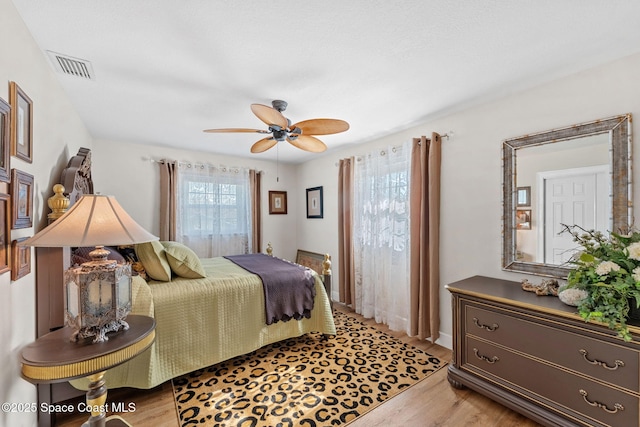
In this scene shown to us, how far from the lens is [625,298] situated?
139 centimetres

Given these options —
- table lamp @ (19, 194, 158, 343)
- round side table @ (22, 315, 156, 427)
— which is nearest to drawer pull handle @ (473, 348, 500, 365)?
round side table @ (22, 315, 156, 427)

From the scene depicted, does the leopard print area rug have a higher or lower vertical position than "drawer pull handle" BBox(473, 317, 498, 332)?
lower

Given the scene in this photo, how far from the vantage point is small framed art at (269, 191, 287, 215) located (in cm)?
487

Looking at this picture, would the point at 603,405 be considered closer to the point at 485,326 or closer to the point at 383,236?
the point at 485,326

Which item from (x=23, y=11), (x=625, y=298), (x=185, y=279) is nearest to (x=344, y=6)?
(x=23, y=11)

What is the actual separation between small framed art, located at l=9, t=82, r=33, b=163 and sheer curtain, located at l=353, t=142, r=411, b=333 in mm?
2985

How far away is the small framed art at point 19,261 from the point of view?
1.20 meters

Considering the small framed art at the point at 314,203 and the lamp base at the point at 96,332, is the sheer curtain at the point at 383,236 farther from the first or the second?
the lamp base at the point at 96,332

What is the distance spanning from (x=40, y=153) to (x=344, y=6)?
6.50ft

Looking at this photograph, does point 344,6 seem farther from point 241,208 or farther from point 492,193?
point 241,208

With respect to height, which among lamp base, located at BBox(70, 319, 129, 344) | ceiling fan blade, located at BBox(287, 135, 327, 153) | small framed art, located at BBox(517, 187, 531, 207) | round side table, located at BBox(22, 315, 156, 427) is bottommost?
round side table, located at BBox(22, 315, 156, 427)

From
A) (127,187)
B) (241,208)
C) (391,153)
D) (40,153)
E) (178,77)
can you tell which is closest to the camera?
(40,153)

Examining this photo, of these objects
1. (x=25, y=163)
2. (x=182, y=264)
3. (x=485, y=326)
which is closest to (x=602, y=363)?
(x=485, y=326)

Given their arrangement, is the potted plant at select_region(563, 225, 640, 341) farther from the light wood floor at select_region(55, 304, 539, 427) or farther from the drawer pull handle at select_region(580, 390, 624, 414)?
the light wood floor at select_region(55, 304, 539, 427)
